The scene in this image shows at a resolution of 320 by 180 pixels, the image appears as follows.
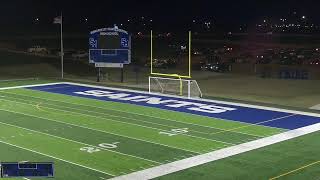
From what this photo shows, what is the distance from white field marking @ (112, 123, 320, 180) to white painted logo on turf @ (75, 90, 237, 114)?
405 cm

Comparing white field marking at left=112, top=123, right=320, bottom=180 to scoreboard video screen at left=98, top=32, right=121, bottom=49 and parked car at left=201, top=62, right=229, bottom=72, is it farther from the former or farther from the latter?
parked car at left=201, top=62, right=229, bottom=72

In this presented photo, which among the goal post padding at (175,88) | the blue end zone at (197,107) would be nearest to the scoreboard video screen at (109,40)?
the blue end zone at (197,107)

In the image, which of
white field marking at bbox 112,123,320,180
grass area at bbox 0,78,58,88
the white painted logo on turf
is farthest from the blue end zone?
grass area at bbox 0,78,58,88

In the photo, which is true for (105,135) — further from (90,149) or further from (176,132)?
(176,132)

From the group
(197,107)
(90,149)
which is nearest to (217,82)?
(197,107)

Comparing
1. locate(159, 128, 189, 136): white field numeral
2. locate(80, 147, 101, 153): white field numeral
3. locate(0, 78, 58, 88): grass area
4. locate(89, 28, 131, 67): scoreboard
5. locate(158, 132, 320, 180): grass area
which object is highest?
locate(89, 28, 131, 67): scoreboard

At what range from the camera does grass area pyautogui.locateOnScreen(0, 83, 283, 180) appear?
12.6 meters

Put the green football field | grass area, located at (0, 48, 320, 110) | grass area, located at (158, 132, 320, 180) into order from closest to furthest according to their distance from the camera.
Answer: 1. grass area, located at (158, 132, 320, 180)
2. the green football field
3. grass area, located at (0, 48, 320, 110)

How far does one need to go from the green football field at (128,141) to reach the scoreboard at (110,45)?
761cm

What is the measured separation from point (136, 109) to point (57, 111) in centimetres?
274

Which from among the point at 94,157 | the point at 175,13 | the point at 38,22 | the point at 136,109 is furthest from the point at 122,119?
the point at 175,13

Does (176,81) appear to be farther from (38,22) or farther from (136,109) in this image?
(38,22)

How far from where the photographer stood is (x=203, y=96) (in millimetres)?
22891

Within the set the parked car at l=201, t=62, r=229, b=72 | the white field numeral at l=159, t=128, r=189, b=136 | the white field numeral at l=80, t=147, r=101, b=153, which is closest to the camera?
the white field numeral at l=80, t=147, r=101, b=153
